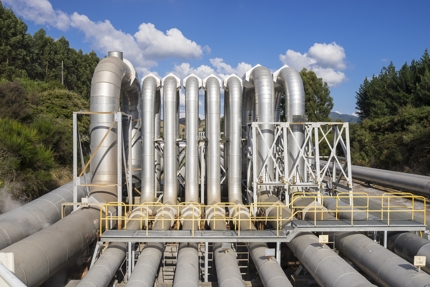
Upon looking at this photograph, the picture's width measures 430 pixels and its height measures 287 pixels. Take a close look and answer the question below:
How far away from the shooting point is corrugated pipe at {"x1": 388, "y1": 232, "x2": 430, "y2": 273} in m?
8.90

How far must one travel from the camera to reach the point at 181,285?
763 centimetres

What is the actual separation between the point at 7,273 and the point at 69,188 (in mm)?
12452

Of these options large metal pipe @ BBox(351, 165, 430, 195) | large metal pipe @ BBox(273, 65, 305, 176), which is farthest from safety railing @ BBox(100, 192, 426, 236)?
large metal pipe @ BBox(351, 165, 430, 195)

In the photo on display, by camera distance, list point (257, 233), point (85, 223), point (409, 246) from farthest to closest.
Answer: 1. point (85, 223)
2. point (257, 233)
3. point (409, 246)

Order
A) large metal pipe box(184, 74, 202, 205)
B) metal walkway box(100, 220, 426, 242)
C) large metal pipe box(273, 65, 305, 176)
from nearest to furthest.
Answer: metal walkway box(100, 220, 426, 242) → large metal pipe box(273, 65, 305, 176) → large metal pipe box(184, 74, 202, 205)

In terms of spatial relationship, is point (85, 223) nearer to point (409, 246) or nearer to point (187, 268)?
point (187, 268)

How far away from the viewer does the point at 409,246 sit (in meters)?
9.62

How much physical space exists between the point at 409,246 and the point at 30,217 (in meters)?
11.4

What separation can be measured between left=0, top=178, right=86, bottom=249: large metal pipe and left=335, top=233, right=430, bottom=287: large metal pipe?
9273 millimetres

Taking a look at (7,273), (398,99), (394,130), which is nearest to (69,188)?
(7,273)

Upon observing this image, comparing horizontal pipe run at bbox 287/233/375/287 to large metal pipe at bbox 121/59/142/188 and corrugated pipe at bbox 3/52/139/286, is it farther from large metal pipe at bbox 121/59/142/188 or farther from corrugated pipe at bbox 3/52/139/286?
large metal pipe at bbox 121/59/142/188

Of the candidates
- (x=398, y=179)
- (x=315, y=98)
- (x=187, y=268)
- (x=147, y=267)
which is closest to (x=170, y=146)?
(x=147, y=267)

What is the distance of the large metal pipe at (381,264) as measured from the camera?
7.04m

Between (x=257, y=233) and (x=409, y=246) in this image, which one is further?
(x=257, y=233)
